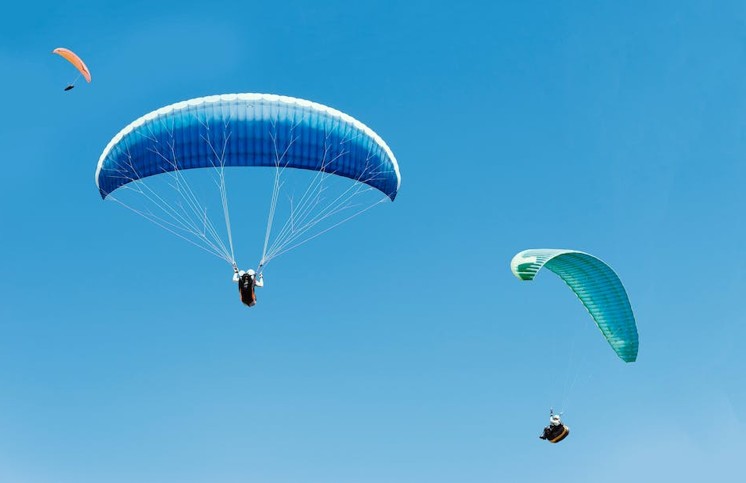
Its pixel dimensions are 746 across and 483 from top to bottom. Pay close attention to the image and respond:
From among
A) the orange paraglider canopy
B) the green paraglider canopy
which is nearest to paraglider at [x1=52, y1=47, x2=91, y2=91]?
the orange paraglider canopy

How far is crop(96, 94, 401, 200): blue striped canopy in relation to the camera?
32.0 metres

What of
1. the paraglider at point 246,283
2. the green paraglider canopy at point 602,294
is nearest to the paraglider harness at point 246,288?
the paraglider at point 246,283

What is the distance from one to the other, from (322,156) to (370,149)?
67.2 inches

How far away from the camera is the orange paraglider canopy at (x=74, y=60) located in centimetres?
Answer: 3669

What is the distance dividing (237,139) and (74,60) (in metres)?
8.56

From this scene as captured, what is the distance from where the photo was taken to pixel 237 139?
3228 cm

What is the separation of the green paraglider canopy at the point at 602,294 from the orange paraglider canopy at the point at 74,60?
16.2 metres

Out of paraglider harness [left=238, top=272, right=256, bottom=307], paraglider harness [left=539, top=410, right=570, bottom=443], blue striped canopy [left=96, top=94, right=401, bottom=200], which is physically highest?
blue striped canopy [left=96, top=94, right=401, bottom=200]

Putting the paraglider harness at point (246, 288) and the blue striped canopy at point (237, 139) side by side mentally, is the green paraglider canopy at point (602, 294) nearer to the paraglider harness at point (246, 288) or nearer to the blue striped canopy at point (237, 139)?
the blue striped canopy at point (237, 139)

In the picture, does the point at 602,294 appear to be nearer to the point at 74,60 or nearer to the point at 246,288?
the point at 246,288

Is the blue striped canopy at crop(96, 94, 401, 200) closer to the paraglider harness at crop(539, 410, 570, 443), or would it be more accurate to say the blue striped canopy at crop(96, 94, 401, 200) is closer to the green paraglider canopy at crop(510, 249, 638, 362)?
the green paraglider canopy at crop(510, 249, 638, 362)

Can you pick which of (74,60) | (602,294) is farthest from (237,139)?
(602,294)

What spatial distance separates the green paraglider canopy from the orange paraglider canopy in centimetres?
1622

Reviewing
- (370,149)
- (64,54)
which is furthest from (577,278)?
(64,54)
